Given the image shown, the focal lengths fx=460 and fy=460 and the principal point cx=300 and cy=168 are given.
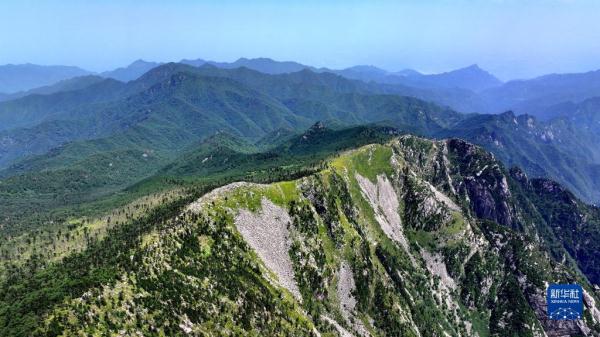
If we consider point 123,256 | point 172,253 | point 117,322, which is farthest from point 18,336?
point 172,253

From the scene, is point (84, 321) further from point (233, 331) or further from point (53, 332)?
point (233, 331)

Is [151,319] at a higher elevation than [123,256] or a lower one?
lower

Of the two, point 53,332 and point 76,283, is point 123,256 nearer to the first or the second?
point 76,283

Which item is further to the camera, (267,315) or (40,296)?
(267,315)

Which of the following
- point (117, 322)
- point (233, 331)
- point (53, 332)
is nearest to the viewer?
point (53, 332)

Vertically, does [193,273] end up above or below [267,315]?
above

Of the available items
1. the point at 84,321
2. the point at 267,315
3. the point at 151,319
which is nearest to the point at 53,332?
the point at 84,321

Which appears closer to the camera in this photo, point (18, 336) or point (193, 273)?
point (18, 336)

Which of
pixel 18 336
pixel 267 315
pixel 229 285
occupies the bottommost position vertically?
pixel 267 315

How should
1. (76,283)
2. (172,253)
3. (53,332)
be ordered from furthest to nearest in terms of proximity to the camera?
(172,253) → (76,283) → (53,332)
